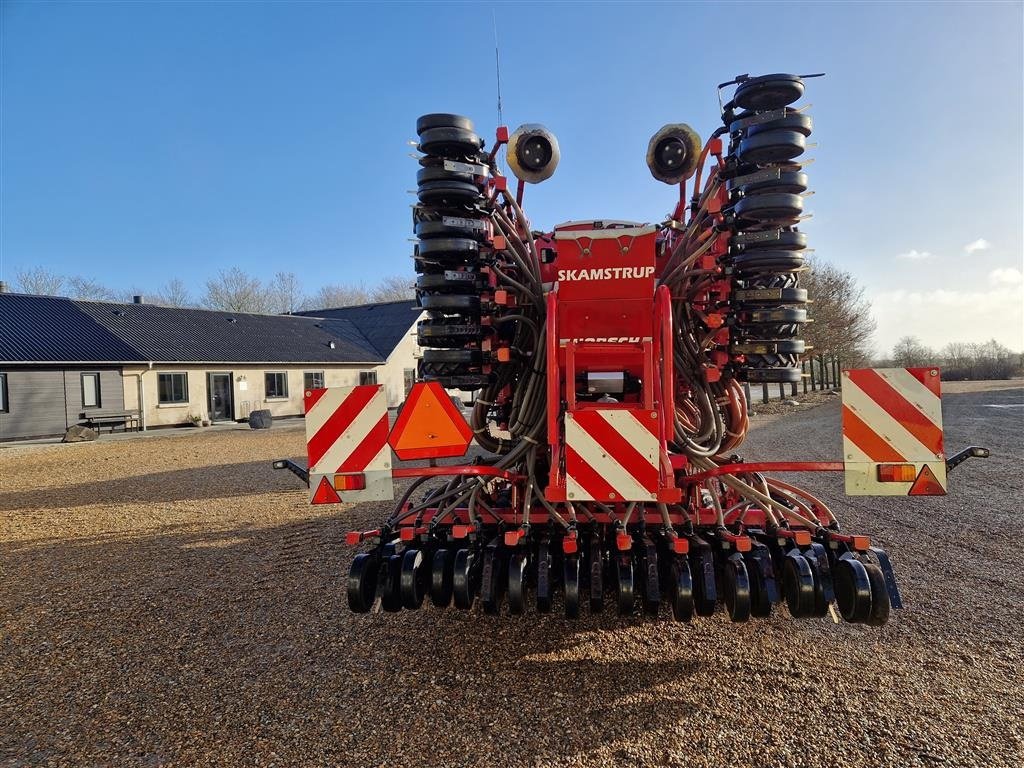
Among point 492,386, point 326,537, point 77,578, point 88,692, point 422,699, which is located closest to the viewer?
point 422,699

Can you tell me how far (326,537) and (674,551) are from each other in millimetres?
3960

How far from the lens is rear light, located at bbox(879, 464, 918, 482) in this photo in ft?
9.74

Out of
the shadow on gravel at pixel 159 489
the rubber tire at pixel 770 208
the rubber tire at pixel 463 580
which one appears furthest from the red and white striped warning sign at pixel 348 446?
the shadow on gravel at pixel 159 489

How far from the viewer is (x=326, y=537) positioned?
5953 mm

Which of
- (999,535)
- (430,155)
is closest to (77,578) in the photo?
(430,155)

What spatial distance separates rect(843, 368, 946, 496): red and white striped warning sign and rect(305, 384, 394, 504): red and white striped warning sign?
2.42 m

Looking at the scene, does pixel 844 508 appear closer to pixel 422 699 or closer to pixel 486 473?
pixel 486 473

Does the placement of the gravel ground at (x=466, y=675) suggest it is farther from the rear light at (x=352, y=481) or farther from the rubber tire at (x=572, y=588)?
the rear light at (x=352, y=481)

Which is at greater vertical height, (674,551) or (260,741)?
(674,551)

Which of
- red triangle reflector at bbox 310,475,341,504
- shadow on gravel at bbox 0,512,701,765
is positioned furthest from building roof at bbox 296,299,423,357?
red triangle reflector at bbox 310,475,341,504

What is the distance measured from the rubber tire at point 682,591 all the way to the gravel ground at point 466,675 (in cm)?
35

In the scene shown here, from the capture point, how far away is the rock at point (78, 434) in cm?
1722

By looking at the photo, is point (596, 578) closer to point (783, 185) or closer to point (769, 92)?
point (783, 185)

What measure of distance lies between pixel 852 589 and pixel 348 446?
2.71m
